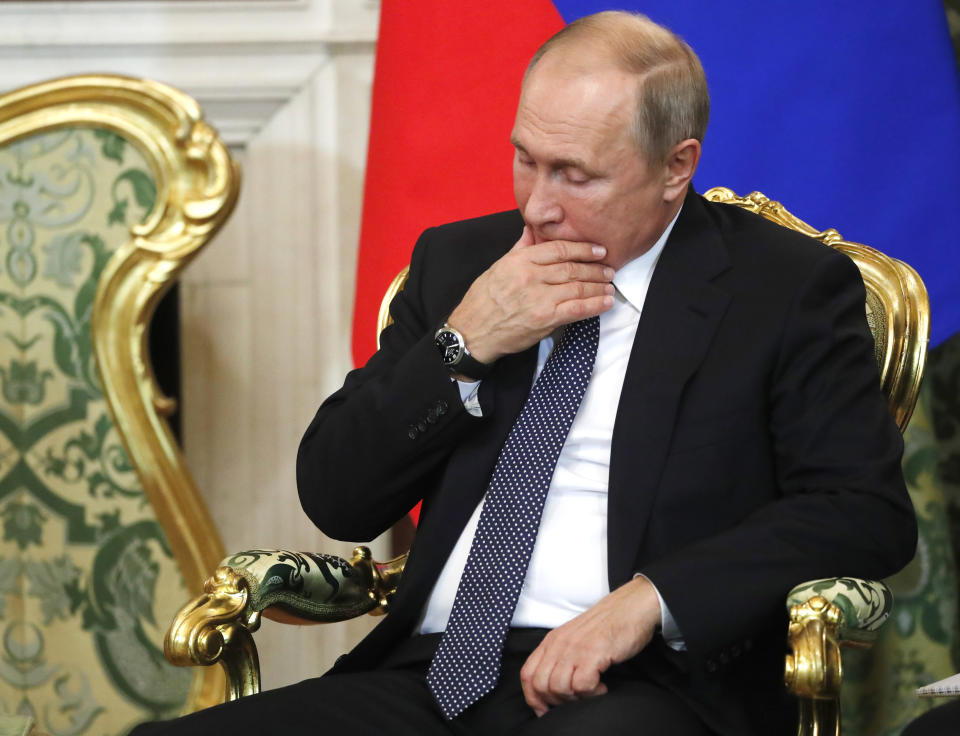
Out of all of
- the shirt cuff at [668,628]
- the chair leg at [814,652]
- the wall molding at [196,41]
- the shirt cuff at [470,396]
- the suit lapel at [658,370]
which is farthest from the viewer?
the wall molding at [196,41]

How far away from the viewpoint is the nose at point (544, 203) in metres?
1.65

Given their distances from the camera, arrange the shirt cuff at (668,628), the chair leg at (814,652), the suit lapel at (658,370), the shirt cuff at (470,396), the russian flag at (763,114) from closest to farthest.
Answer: the chair leg at (814,652)
the shirt cuff at (668,628)
the suit lapel at (658,370)
the shirt cuff at (470,396)
the russian flag at (763,114)

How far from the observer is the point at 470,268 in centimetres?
189

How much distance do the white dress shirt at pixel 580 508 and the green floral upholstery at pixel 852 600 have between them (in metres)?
0.17

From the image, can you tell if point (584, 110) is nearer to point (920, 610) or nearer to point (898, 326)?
point (898, 326)

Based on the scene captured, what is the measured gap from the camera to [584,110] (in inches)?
63.3

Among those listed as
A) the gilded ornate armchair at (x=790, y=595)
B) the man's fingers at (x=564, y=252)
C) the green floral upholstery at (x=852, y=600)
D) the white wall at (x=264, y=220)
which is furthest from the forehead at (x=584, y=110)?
the white wall at (x=264, y=220)

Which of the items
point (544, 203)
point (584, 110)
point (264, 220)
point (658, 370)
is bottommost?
point (658, 370)

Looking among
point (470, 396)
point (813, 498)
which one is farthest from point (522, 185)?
point (813, 498)

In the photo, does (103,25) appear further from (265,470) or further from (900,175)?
(900,175)

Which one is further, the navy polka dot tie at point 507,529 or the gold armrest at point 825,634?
the navy polka dot tie at point 507,529

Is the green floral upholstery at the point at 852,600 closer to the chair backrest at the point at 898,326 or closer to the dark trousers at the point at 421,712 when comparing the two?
the dark trousers at the point at 421,712

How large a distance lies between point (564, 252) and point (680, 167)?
8.4 inches

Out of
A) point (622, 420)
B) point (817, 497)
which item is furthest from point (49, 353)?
point (817, 497)
